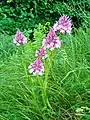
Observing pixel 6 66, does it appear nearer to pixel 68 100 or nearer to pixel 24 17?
pixel 68 100

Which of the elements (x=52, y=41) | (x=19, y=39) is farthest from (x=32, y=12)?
(x=52, y=41)

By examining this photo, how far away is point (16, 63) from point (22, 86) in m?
0.59

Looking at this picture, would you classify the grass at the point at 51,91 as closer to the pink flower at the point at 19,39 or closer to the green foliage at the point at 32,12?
the pink flower at the point at 19,39

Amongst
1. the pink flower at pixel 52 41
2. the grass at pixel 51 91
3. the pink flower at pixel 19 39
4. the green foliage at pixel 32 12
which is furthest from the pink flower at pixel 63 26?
the green foliage at pixel 32 12

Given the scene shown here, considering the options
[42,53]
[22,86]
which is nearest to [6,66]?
[22,86]

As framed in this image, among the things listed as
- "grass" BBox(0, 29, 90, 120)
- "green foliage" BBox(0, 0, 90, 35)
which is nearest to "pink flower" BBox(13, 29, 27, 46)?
"grass" BBox(0, 29, 90, 120)

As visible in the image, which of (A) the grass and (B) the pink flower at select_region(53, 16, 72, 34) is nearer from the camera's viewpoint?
(B) the pink flower at select_region(53, 16, 72, 34)

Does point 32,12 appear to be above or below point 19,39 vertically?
above

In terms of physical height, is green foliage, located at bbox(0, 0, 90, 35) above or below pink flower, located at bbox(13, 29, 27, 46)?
above

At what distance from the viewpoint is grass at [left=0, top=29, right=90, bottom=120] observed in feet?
9.61

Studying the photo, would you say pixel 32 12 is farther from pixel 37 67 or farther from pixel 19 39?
pixel 37 67

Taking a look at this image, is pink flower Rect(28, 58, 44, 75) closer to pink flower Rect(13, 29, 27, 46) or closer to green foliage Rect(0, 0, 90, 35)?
pink flower Rect(13, 29, 27, 46)

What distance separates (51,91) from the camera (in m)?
3.08

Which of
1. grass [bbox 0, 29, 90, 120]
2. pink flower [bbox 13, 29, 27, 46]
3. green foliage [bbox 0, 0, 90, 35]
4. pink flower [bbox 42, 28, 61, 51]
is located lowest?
grass [bbox 0, 29, 90, 120]
